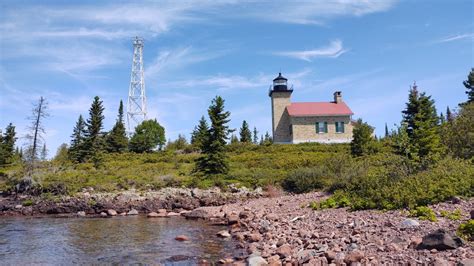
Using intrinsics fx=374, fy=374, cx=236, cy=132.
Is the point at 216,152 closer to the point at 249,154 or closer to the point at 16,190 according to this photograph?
the point at 249,154

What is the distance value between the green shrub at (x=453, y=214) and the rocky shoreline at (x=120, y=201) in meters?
13.8

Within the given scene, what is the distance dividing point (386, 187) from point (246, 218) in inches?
219

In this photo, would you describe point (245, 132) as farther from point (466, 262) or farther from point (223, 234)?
point (466, 262)

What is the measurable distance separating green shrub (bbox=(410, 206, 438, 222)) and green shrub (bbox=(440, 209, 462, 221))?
0.24m

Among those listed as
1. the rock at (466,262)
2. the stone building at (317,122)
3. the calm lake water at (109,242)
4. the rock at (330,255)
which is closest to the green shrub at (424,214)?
the rock at (330,255)

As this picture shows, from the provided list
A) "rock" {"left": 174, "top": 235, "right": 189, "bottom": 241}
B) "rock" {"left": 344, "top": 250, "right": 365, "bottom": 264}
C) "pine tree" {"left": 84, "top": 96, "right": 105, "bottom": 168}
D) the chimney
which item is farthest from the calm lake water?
the chimney

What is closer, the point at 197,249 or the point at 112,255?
the point at 112,255

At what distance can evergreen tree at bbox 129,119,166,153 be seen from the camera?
148 ft

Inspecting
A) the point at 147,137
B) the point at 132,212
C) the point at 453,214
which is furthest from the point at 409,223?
the point at 147,137

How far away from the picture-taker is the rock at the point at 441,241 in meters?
6.60

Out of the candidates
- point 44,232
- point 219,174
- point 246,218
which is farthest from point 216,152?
point 44,232

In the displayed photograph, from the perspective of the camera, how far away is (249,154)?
35906mm

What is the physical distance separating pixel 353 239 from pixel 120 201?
51.7 ft

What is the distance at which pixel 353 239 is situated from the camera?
8461 millimetres
